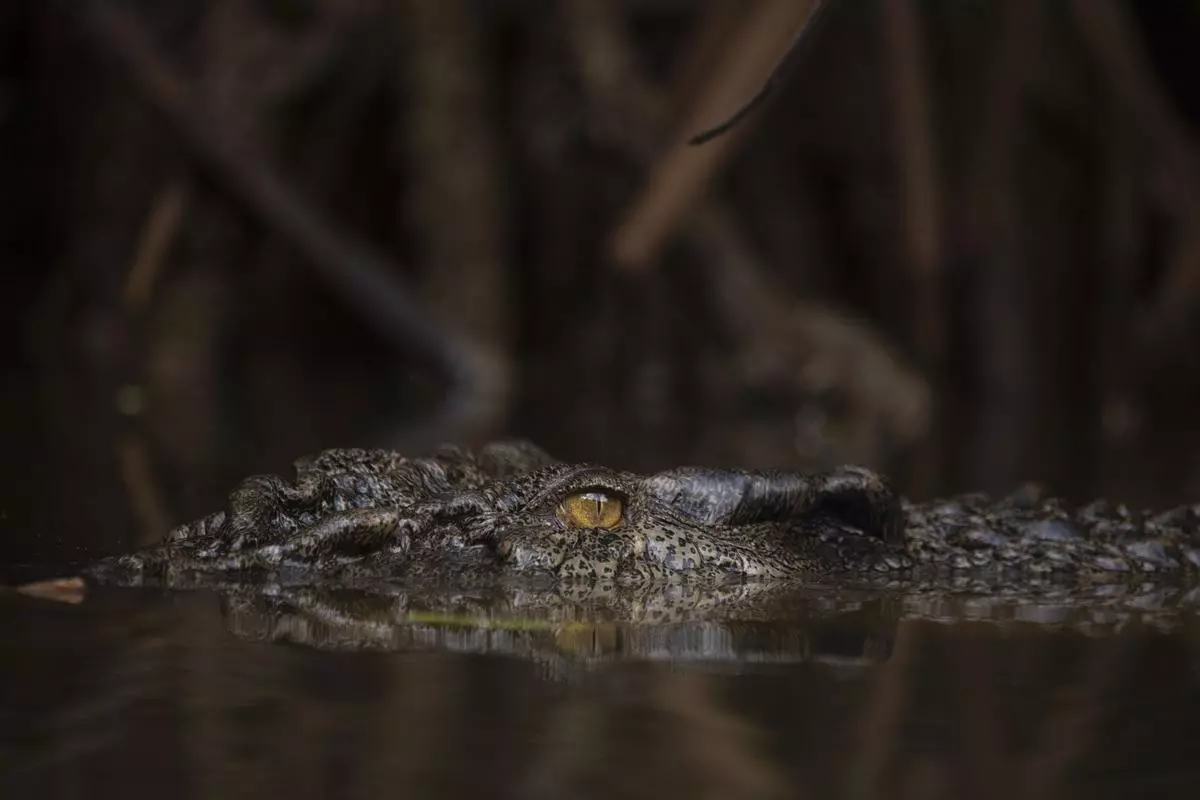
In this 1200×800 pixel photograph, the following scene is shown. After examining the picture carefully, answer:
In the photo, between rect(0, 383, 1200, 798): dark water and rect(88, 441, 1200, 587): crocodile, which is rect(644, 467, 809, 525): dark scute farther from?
rect(0, 383, 1200, 798): dark water

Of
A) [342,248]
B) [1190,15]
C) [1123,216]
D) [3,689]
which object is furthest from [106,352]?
[3,689]

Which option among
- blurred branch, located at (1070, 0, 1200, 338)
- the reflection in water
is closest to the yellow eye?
the reflection in water

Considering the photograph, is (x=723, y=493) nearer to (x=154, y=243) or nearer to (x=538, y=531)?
(x=538, y=531)

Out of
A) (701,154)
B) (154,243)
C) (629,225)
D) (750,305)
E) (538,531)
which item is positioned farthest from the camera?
(154,243)

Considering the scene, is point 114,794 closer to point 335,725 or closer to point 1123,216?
point 335,725

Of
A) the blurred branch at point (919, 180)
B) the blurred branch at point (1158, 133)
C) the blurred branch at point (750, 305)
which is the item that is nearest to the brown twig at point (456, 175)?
the blurred branch at point (750, 305)

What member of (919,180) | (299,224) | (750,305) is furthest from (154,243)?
(919,180)
